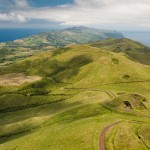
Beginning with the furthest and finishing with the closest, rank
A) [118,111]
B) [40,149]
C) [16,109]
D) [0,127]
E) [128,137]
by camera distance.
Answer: [16,109] < [0,127] < [118,111] < [40,149] < [128,137]

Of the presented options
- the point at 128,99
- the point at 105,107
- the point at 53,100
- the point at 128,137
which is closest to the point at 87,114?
the point at 105,107

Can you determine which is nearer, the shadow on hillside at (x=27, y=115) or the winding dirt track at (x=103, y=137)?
the winding dirt track at (x=103, y=137)

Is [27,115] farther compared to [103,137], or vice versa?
[27,115]

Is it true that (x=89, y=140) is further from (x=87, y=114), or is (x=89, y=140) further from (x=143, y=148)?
(x=87, y=114)

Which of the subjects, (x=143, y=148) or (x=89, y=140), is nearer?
(x=143, y=148)

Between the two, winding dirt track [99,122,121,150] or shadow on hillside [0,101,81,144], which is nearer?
winding dirt track [99,122,121,150]

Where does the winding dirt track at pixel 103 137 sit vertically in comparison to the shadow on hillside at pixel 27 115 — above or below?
above

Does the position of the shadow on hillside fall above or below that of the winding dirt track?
below

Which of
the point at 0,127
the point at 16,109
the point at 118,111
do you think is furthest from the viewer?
the point at 16,109

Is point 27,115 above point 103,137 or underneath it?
underneath

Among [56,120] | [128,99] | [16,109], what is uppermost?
[128,99]

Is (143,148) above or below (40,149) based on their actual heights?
above
